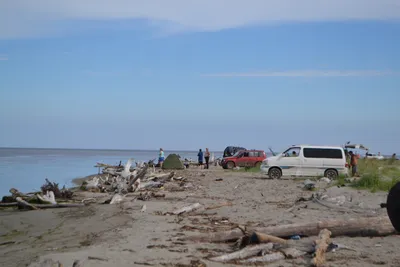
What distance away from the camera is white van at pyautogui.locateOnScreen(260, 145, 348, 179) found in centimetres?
2717

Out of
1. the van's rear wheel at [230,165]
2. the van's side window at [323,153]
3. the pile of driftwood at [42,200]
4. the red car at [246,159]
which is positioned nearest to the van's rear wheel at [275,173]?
the van's side window at [323,153]

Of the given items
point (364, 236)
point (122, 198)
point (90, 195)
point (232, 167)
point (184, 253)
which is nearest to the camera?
point (184, 253)

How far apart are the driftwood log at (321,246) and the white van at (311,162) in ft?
62.4

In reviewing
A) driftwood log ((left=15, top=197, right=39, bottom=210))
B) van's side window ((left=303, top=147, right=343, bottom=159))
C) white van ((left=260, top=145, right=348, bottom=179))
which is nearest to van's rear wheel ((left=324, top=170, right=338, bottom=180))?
white van ((left=260, top=145, right=348, bottom=179))

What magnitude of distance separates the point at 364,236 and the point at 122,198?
1071 cm

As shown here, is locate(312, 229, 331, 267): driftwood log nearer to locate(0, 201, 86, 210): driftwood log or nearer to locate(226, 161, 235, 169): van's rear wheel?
locate(0, 201, 86, 210): driftwood log

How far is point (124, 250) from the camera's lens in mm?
8641

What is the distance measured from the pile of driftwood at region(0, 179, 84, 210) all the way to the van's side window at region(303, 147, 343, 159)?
13877 mm

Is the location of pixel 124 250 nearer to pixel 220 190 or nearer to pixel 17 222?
pixel 17 222

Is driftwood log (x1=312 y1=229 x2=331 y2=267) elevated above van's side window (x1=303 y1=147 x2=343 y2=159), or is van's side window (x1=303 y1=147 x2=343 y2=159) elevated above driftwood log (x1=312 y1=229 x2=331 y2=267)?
van's side window (x1=303 y1=147 x2=343 y2=159)

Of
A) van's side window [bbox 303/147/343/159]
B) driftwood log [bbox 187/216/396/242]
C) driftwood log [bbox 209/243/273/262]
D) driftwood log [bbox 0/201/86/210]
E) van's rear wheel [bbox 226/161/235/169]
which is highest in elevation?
van's side window [bbox 303/147/343/159]

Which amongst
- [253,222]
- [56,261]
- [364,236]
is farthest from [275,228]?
[56,261]

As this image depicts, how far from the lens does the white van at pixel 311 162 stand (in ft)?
89.1

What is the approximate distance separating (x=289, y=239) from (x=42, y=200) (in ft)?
34.2
